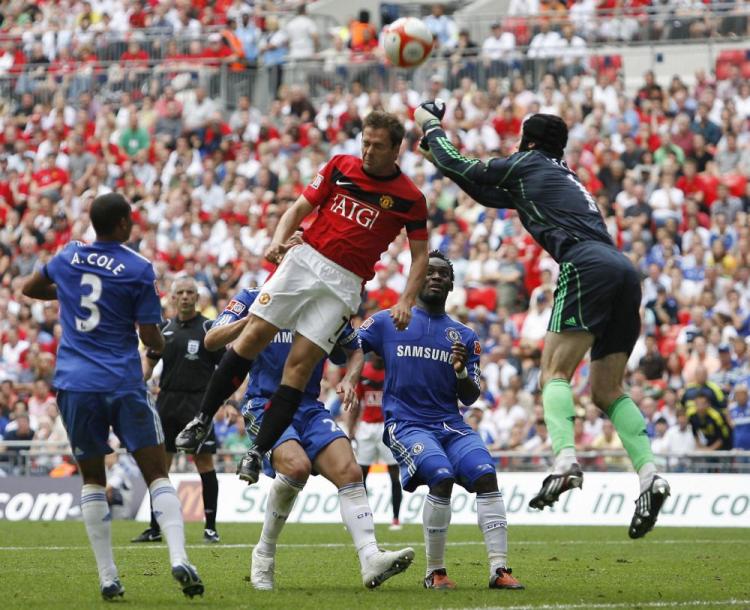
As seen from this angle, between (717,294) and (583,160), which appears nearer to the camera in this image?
(717,294)

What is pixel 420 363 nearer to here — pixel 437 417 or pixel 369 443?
pixel 437 417

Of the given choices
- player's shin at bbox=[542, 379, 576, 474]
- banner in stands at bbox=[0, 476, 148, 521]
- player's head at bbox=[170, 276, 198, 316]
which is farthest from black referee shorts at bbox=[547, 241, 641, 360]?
banner in stands at bbox=[0, 476, 148, 521]

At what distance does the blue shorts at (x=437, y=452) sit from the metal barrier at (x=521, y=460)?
8.08 meters

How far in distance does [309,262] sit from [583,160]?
48.3ft

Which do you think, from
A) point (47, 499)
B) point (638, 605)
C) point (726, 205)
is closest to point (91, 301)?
point (638, 605)

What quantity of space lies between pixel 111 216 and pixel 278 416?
1.74 meters

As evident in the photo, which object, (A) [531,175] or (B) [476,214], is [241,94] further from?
(A) [531,175]

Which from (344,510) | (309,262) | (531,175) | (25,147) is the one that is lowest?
(25,147)

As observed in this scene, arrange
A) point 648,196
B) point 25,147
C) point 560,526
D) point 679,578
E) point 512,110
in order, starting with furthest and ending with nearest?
point 25,147
point 512,110
point 648,196
point 560,526
point 679,578

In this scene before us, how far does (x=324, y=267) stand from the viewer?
9.62 metres

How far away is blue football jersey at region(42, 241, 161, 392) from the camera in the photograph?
8.77 metres

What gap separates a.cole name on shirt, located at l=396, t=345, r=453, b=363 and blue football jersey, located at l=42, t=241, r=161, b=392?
7.93 feet

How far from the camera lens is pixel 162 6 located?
31.6 m

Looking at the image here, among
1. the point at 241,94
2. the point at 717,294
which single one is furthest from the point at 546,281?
the point at 241,94
